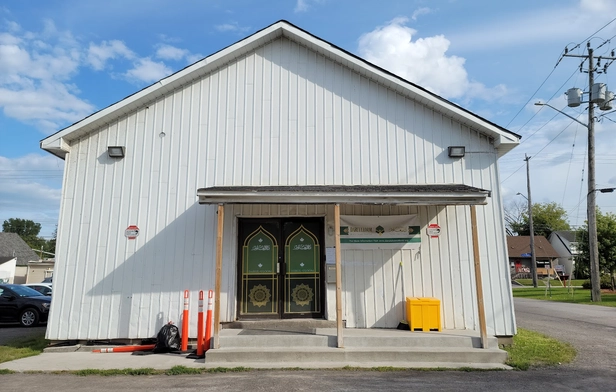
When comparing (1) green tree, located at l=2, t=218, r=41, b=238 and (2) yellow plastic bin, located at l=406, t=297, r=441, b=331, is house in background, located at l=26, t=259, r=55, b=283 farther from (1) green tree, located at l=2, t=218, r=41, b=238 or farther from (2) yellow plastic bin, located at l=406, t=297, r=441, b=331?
(1) green tree, located at l=2, t=218, r=41, b=238

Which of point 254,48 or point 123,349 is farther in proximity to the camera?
point 254,48

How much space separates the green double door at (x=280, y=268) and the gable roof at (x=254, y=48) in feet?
11.9

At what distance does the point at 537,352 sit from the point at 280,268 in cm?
557

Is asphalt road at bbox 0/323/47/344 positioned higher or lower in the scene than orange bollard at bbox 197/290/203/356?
lower

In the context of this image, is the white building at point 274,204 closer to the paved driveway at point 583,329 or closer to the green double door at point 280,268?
the green double door at point 280,268

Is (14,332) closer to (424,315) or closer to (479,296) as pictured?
(424,315)

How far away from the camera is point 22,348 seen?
9.33 metres

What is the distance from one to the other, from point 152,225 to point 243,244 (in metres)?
2.07

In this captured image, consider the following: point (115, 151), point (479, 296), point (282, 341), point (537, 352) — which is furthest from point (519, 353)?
point (115, 151)

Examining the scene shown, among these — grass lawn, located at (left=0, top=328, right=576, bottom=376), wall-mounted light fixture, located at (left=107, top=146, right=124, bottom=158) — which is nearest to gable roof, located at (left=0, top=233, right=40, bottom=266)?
grass lawn, located at (left=0, top=328, right=576, bottom=376)

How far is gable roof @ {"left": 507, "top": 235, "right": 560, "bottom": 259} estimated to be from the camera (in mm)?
57406

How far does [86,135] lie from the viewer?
9758 millimetres

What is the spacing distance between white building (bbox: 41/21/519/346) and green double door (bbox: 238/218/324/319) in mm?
24

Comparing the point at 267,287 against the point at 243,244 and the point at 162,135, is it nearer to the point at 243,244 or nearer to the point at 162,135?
the point at 243,244
